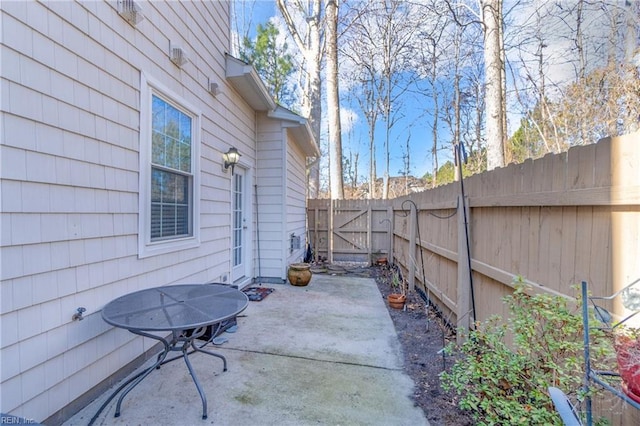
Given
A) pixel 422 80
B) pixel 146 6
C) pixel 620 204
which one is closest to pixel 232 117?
pixel 146 6

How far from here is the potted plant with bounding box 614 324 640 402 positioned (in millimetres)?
1018

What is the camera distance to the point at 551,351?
1.55 metres

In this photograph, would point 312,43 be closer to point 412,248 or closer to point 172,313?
point 412,248

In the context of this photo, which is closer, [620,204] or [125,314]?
[620,204]

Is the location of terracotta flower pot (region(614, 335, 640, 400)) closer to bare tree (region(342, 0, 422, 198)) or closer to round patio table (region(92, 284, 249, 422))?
round patio table (region(92, 284, 249, 422))

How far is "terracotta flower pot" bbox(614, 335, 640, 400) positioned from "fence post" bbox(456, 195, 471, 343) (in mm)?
1901

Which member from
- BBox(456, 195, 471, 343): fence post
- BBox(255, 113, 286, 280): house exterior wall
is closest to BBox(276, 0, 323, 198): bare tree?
BBox(255, 113, 286, 280): house exterior wall

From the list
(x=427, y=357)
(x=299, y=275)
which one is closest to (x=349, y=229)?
(x=299, y=275)

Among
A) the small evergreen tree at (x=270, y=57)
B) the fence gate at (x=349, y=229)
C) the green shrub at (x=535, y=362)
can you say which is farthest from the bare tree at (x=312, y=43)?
the green shrub at (x=535, y=362)

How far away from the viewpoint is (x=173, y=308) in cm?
226

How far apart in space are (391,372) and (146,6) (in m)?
4.02

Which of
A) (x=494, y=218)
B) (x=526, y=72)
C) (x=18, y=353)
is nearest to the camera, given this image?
(x=18, y=353)

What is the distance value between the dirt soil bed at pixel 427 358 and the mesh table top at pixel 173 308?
61.4 inches

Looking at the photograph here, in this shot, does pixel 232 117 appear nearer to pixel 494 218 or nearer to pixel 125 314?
pixel 125 314
